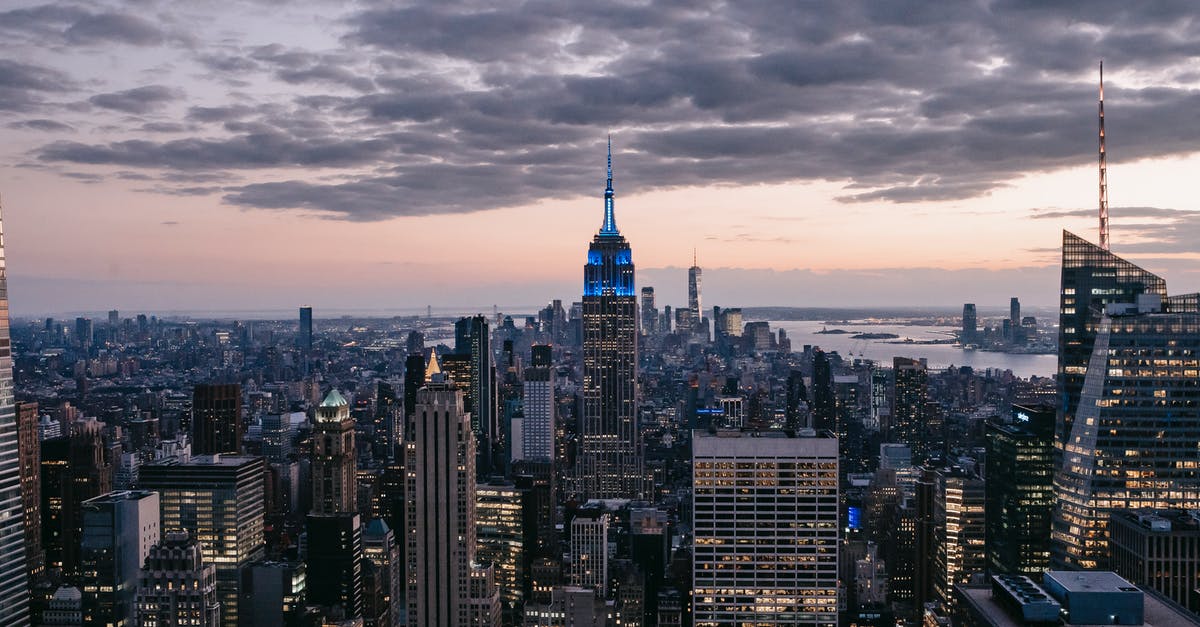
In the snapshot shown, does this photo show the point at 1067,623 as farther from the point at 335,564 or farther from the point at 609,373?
the point at 609,373

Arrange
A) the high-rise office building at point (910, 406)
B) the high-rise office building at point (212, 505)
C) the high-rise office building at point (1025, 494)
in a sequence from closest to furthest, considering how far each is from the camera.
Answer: the high-rise office building at point (1025, 494)
the high-rise office building at point (212, 505)
the high-rise office building at point (910, 406)

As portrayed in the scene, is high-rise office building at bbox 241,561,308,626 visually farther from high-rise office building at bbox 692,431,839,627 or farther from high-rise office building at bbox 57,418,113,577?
high-rise office building at bbox 692,431,839,627

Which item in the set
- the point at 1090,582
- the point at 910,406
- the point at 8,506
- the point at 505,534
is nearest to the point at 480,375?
the point at 910,406

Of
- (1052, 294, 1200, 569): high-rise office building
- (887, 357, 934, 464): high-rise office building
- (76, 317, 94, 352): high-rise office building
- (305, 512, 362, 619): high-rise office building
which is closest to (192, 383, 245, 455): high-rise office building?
(76, 317, 94, 352): high-rise office building

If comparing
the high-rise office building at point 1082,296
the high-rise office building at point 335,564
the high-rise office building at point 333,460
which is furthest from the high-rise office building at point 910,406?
the high-rise office building at point 335,564

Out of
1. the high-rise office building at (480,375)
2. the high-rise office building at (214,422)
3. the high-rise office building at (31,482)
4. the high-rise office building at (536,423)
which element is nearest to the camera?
the high-rise office building at (31,482)

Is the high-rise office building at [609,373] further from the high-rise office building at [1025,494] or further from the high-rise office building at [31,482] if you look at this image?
the high-rise office building at [31,482]
